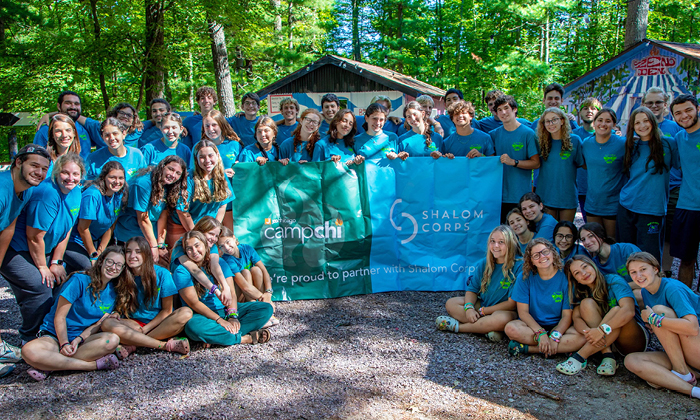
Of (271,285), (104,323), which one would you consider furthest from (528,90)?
(104,323)

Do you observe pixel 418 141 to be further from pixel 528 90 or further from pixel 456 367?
pixel 528 90

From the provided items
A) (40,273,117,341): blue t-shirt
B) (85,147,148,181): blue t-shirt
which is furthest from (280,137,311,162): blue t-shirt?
(40,273,117,341): blue t-shirt

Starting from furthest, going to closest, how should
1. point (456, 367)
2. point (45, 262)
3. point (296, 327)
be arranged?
point (296, 327), point (45, 262), point (456, 367)

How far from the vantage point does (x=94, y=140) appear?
19.0 ft

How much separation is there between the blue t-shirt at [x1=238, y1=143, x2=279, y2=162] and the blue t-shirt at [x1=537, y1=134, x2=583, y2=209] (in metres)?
3.09

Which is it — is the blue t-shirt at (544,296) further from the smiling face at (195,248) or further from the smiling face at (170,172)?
the smiling face at (170,172)

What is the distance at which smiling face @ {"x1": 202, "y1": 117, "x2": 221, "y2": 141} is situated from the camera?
537 cm

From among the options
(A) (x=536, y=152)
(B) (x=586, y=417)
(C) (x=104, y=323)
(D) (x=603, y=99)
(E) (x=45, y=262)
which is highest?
(D) (x=603, y=99)

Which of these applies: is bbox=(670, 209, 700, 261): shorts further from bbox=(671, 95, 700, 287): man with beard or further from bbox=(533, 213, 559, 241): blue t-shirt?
bbox=(533, 213, 559, 241): blue t-shirt

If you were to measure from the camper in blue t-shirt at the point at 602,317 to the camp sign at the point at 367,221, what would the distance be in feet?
5.81

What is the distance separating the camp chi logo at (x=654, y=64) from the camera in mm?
10145

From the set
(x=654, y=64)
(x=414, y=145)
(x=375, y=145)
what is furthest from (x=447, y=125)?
(x=654, y=64)

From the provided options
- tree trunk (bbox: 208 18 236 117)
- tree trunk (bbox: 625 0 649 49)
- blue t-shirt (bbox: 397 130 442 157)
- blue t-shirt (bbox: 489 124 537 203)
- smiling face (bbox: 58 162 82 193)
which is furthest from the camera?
tree trunk (bbox: 208 18 236 117)

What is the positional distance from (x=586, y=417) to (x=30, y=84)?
14.1 meters
